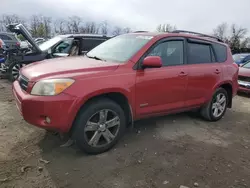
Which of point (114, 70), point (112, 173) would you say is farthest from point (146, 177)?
point (114, 70)

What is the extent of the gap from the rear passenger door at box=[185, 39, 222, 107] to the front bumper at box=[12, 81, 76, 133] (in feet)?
7.49

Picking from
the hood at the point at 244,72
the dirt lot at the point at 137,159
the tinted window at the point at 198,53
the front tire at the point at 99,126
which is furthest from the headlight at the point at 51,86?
the hood at the point at 244,72

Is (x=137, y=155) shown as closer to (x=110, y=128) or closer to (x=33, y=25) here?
(x=110, y=128)

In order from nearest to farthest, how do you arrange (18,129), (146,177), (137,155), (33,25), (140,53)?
(146,177)
(137,155)
(140,53)
(18,129)
(33,25)

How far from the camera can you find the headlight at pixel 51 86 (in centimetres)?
299

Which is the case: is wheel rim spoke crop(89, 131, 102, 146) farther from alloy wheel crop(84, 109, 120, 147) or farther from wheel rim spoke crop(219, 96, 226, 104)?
wheel rim spoke crop(219, 96, 226, 104)

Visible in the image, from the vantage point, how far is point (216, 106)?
5.17m

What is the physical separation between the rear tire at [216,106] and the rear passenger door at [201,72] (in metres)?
0.29

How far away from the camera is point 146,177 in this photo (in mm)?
2979

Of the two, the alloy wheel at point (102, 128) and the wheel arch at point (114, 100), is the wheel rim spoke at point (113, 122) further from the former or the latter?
the wheel arch at point (114, 100)

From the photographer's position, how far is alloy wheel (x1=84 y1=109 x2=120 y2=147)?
3305 millimetres

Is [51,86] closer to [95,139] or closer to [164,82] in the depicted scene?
[95,139]

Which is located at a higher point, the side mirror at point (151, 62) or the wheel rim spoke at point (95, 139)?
the side mirror at point (151, 62)

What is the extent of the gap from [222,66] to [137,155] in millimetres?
2737
